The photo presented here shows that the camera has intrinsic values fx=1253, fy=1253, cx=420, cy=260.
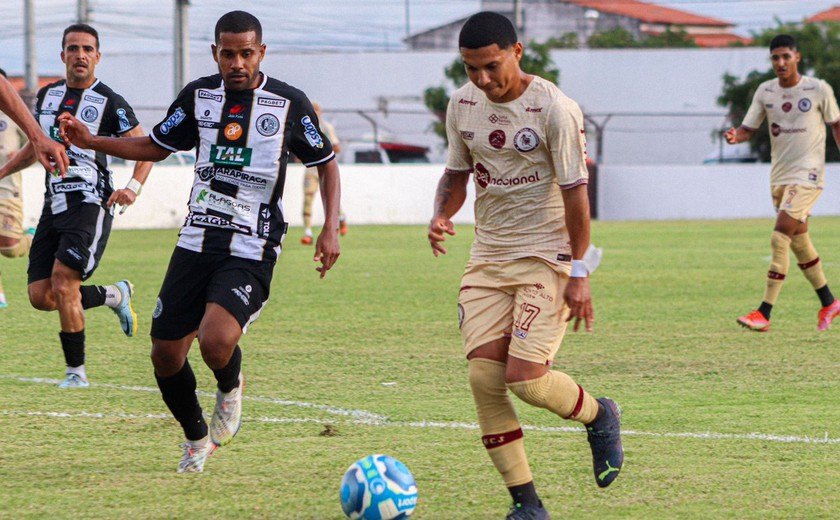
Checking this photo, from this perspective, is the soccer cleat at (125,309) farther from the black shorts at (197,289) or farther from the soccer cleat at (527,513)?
the soccer cleat at (527,513)

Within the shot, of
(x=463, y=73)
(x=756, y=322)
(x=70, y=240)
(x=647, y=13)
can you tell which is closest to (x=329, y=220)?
(x=70, y=240)

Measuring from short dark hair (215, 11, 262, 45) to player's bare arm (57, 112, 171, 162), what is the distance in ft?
1.99

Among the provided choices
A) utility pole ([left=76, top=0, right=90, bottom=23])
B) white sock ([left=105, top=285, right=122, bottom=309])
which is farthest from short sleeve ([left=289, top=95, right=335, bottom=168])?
utility pole ([left=76, top=0, right=90, bottom=23])

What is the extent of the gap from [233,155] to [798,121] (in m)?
6.79

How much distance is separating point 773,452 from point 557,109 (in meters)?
2.23

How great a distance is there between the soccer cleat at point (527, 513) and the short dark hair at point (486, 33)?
182 cm

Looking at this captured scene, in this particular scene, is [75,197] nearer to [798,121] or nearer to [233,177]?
[233,177]

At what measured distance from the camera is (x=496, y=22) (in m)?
5.03

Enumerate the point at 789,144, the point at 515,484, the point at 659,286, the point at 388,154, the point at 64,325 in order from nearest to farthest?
the point at 515,484
the point at 64,325
the point at 789,144
the point at 659,286
the point at 388,154

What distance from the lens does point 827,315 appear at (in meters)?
10.9

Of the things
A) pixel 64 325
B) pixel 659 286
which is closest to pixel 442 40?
pixel 659 286

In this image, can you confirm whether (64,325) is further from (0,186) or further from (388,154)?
(388,154)

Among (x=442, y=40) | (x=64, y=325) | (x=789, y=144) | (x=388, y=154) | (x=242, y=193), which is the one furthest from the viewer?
(x=442, y=40)

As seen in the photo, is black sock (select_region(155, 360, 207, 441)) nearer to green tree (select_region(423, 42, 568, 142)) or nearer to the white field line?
the white field line
